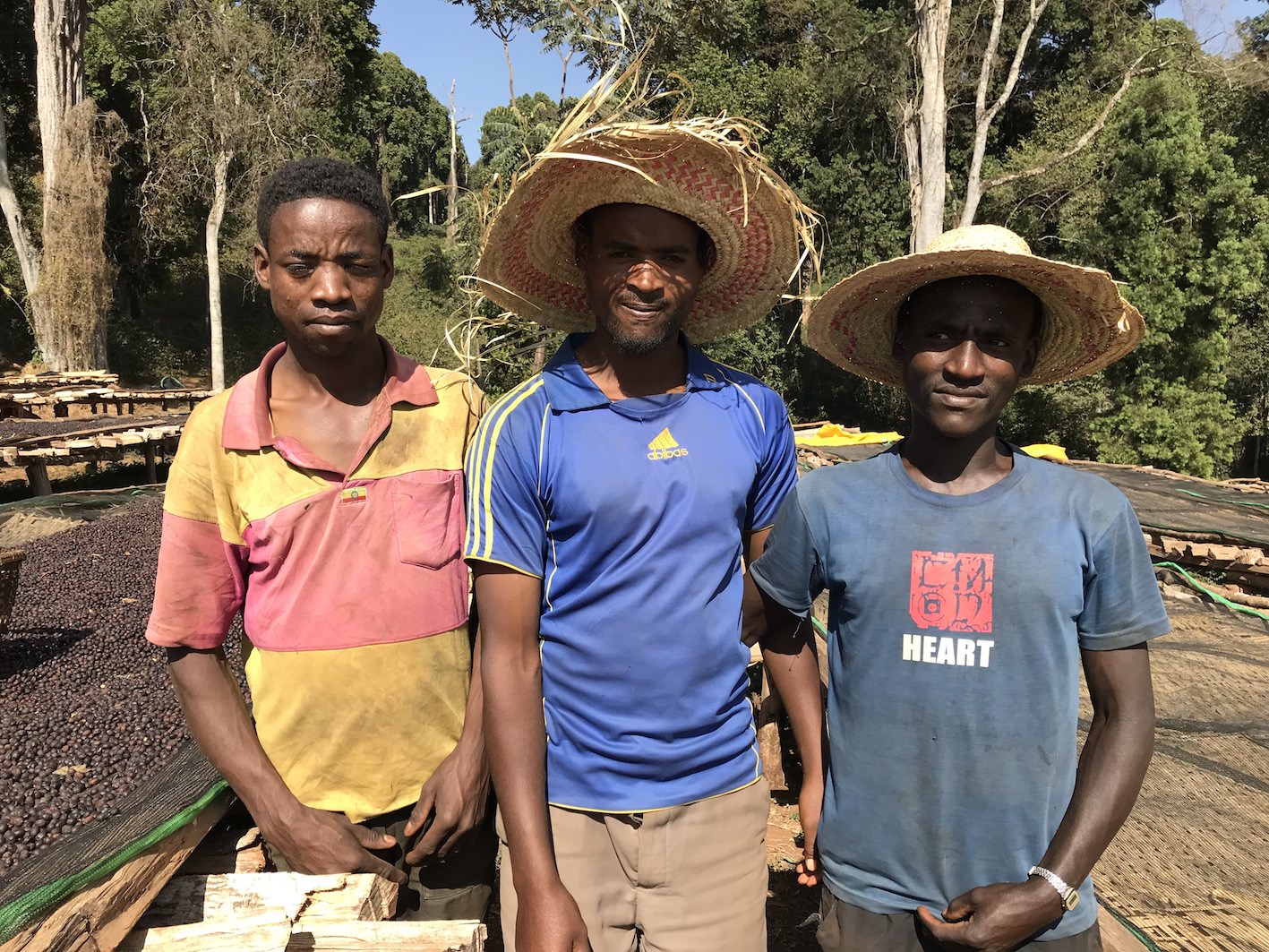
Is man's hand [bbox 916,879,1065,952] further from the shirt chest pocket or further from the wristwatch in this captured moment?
the shirt chest pocket

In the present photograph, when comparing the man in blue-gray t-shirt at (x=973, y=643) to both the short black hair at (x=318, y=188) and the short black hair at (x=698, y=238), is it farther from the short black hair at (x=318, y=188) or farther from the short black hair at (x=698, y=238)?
the short black hair at (x=318, y=188)

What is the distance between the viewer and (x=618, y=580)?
1.49 meters

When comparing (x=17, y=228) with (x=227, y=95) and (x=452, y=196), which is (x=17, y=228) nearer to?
(x=227, y=95)

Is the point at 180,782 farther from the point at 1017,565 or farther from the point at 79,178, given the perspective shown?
the point at 79,178

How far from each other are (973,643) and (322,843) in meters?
1.28

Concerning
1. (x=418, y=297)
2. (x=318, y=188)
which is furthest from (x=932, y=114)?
(x=418, y=297)

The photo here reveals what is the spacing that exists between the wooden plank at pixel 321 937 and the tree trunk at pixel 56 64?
61.8 ft

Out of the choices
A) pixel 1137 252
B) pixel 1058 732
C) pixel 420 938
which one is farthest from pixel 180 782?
pixel 1137 252

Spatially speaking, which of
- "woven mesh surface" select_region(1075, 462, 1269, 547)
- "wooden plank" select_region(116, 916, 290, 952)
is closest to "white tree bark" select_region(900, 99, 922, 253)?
"woven mesh surface" select_region(1075, 462, 1269, 547)

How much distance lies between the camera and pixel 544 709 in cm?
156

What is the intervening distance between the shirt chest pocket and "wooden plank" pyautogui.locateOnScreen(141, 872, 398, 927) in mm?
627

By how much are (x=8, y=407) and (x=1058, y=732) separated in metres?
15.0

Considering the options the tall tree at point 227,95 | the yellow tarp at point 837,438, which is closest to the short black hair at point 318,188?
the yellow tarp at point 837,438

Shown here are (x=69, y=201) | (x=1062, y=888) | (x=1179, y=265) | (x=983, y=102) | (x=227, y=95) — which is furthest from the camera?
(x=227, y=95)
